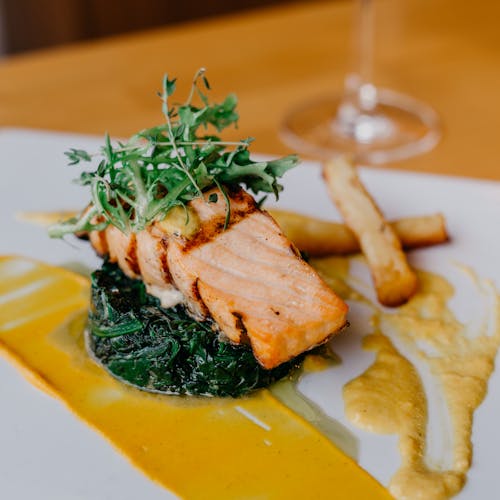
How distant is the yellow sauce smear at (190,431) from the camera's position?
6.33 ft

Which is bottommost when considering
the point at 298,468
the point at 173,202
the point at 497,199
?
the point at 298,468

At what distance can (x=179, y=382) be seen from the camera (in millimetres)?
2256

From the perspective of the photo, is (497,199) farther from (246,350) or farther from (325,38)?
(325,38)

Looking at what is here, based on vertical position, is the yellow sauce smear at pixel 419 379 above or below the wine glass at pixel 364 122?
below

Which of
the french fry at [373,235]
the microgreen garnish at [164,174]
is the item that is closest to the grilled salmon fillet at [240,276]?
the microgreen garnish at [164,174]

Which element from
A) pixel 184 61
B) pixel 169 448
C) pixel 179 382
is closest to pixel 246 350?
pixel 179 382

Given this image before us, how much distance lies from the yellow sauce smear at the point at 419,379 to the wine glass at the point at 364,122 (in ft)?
3.80

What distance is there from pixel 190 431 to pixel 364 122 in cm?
221

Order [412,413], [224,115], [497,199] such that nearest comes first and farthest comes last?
1. [412,413]
2. [224,115]
3. [497,199]

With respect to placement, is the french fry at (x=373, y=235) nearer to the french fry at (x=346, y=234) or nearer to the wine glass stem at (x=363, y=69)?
the french fry at (x=346, y=234)

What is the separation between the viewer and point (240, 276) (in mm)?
2135

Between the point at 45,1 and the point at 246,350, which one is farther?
the point at 45,1

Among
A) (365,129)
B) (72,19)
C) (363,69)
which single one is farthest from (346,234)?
(72,19)

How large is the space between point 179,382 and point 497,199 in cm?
133
